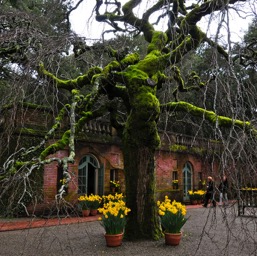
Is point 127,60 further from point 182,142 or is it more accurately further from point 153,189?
point 182,142

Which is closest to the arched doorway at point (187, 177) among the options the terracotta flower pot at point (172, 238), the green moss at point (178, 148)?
the green moss at point (178, 148)

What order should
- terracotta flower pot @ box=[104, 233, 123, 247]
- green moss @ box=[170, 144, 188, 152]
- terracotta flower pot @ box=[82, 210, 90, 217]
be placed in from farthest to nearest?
green moss @ box=[170, 144, 188, 152] < terracotta flower pot @ box=[82, 210, 90, 217] < terracotta flower pot @ box=[104, 233, 123, 247]

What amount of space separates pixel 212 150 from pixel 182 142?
16813 mm

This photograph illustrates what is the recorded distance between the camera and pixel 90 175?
1552cm

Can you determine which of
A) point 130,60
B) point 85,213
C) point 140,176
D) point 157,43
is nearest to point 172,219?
point 140,176

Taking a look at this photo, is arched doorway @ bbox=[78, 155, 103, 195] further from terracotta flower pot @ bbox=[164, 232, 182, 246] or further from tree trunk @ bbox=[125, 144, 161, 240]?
terracotta flower pot @ bbox=[164, 232, 182, 246]

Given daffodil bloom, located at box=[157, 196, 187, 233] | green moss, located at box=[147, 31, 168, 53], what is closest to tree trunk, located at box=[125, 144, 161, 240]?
daffodil bloom, located at box=[157, 196, 187, 233]

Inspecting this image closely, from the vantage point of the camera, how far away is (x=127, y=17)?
8.40 metres

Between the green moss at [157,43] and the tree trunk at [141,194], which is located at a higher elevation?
the green moss at [157,43]

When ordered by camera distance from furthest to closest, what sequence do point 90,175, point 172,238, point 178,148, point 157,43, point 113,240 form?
point 178,148
point 90,175
point 157,43
point 172,238
point 113,240

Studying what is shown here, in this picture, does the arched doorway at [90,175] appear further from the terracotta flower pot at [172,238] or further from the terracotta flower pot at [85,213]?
the terracotta flower pot at [172,238]

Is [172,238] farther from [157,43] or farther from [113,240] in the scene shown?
[157,43]

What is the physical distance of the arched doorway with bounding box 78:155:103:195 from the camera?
14.6m

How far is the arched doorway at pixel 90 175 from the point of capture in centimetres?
1459
